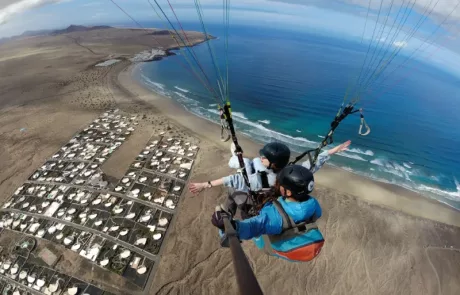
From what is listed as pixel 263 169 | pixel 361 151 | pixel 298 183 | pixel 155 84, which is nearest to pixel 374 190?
pixel 361 151

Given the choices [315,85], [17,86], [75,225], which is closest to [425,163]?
[315,85]

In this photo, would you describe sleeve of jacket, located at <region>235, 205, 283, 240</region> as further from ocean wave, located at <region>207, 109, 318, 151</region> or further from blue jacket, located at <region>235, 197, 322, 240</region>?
ocean wave, located at <region>207, 109, 318, 151</region>

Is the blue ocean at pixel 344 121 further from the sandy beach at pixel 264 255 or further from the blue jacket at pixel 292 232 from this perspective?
the blue jacket at pixel 292 232

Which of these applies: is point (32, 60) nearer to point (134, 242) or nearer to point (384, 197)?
point (134, 242)

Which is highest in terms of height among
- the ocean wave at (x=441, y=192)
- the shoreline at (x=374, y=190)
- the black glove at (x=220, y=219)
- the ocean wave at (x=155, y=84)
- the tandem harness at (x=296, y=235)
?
the black glove at (x=220, y=219)

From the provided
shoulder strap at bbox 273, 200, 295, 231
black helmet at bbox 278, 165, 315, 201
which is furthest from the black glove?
black helmet at bbox 278, 165, 315, 201

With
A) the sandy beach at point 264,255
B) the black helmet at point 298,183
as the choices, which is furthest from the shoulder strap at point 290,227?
the sandy beach at point 264,255
